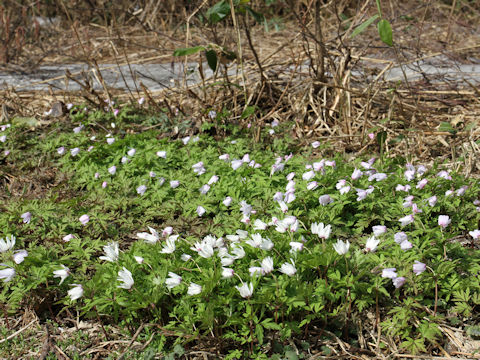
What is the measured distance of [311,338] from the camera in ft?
6.81

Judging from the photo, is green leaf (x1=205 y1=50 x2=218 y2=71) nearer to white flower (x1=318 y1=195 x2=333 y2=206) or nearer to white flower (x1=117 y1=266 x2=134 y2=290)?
white flower (x1=318 y1=195 x2=333 y2=206)

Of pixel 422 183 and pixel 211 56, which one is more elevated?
pixel 211 56

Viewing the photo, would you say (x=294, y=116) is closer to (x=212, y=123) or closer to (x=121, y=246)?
(x=212, y=123)

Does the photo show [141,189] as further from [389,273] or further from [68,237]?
[389,273]

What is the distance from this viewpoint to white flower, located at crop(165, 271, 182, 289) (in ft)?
6.63

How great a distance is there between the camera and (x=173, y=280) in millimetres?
2025

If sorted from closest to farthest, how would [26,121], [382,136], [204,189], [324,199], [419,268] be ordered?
[419,268]
[324,199]
[204,189]
[382,136]
[26,121]

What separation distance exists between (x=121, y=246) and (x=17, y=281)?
66 centimetres

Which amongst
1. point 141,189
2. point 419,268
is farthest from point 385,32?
point 141,189

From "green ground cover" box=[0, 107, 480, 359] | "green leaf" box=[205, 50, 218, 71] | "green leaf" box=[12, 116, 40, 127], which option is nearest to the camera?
"green ground cover" box=[0, 107, 480, 359]

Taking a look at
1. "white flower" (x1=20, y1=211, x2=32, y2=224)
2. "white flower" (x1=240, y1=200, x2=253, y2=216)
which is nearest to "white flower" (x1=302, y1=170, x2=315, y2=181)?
"white flower" (x1=240, y1=200, x2=253, y2=216)

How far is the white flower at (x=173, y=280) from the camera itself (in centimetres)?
202

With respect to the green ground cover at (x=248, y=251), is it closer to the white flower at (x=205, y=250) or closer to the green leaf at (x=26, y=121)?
the white flower at (x=205, y=250)

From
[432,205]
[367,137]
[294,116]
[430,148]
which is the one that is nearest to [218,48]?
[294,116]
